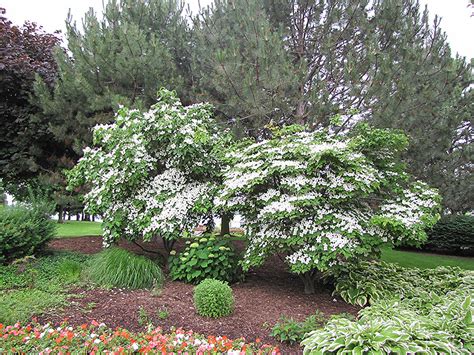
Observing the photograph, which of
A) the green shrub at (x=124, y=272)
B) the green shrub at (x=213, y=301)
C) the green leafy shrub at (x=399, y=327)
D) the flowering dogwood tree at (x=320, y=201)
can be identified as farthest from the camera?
the green shrub at (x=124, y=272)

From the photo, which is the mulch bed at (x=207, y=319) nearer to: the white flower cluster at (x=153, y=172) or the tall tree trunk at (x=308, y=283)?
the tall tree trunk at (x=308, y=283)

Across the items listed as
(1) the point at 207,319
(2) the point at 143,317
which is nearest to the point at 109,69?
(2) the point at 143,317

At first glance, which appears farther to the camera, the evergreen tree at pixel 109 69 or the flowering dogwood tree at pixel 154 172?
the evergreen tree at pixel 109 69

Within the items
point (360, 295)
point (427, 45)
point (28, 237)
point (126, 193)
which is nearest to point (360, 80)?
point (427, 45)

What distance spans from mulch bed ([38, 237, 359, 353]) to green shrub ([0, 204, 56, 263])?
183 cm

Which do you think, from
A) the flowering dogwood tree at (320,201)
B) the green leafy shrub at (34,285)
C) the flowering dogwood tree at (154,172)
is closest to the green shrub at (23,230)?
the green leafy shrub at (34,285)

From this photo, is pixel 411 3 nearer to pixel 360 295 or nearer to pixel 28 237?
pixel 360 295

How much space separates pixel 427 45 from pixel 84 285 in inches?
268

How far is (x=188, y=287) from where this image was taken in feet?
16.9

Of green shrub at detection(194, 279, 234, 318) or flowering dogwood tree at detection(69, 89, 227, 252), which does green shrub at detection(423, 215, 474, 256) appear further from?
green shrub at detection(194, 279, 234, 318)

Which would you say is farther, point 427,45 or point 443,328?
point 427,45

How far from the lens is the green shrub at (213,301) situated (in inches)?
162

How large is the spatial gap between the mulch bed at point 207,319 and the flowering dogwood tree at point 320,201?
0.45 m

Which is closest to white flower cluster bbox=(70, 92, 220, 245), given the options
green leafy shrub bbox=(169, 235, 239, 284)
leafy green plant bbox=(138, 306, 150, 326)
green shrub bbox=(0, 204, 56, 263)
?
green leafy shrub bbox=(169, 235, 239, 284)
